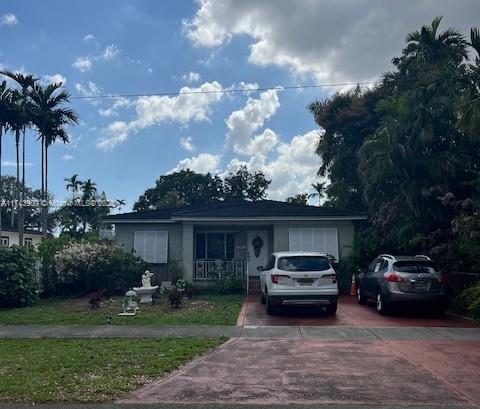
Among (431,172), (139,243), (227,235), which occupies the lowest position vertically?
(139,243)

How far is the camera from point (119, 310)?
14172mm

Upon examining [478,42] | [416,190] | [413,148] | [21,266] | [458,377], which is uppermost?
Answer: [478,42]

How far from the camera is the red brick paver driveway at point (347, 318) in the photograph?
A: 1200 centimetres

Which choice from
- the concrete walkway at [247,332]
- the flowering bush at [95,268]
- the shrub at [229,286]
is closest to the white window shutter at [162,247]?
the flowering bush at [95,268]

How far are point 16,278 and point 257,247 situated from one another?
10.3 m

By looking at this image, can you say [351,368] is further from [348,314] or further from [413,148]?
[413,148]

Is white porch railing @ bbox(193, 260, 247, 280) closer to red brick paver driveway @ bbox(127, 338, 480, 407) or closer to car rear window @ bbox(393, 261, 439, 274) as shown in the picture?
car rear window @ bbox(393, 261, 439, 274)

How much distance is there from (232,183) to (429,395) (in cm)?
5062

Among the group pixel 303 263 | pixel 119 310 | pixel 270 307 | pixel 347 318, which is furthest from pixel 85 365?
pixel 347 318

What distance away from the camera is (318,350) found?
8945 millimetres

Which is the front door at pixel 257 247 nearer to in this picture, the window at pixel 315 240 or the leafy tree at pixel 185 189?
the window at pixel 315 240

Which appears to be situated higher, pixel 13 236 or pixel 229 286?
pixel 13 236

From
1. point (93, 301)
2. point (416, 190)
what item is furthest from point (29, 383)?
point (416, 190)

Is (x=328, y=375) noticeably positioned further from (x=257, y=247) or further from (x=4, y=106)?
(x=4, y=106)
